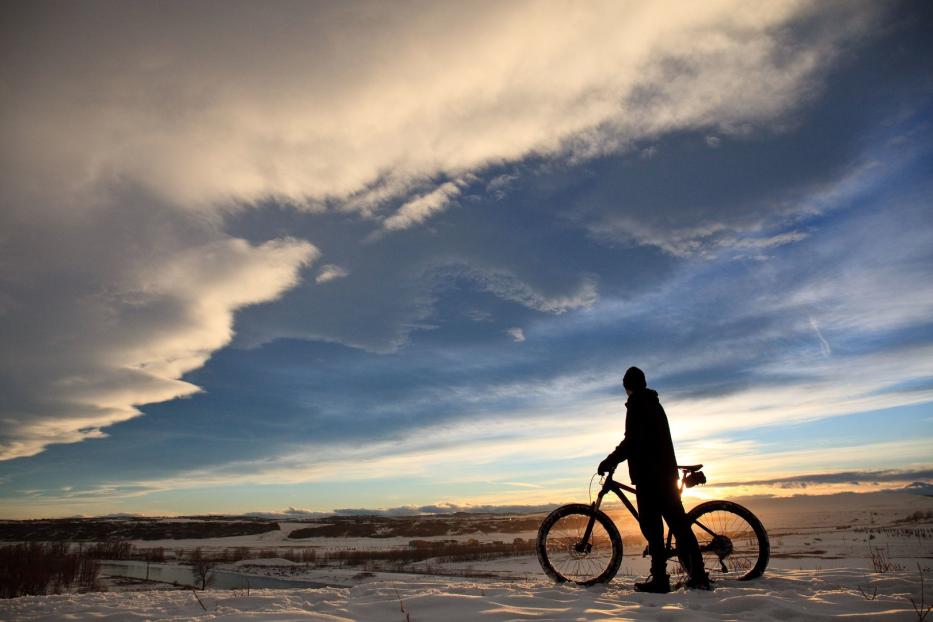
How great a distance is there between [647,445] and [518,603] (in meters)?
2.53

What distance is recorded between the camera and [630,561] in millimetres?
19406

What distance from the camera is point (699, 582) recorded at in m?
→ 5.87

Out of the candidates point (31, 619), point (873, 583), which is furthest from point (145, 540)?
point (873, 583)

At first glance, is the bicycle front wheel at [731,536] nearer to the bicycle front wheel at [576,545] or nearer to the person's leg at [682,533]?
the person's leg at [682,533]

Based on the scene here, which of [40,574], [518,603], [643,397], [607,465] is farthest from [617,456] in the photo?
[40,574]

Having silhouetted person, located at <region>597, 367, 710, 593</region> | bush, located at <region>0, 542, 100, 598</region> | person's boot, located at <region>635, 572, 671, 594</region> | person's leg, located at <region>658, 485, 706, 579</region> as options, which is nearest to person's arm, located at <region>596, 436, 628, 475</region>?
silhouetted person, located at <region>597, 367, 710, 593</region>

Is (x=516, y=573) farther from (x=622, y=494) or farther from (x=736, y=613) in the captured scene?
(x=736, y=613)

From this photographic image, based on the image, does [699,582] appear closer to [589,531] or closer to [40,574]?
[589,531]

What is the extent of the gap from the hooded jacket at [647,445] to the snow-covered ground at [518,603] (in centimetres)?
128

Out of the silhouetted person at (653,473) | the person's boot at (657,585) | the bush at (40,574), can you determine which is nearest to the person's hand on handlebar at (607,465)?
the silhouetted person at (653,473)

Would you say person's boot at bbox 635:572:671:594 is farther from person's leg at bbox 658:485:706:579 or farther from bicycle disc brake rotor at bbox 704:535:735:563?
bicycle disc brake rotor at bbox 704:535:735:563

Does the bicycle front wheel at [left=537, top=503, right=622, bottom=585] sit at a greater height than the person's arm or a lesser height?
lesser

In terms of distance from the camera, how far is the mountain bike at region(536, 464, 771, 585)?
6.46 meters

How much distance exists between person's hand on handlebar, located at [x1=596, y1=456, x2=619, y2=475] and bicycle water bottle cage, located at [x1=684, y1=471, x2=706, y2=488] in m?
0.87
